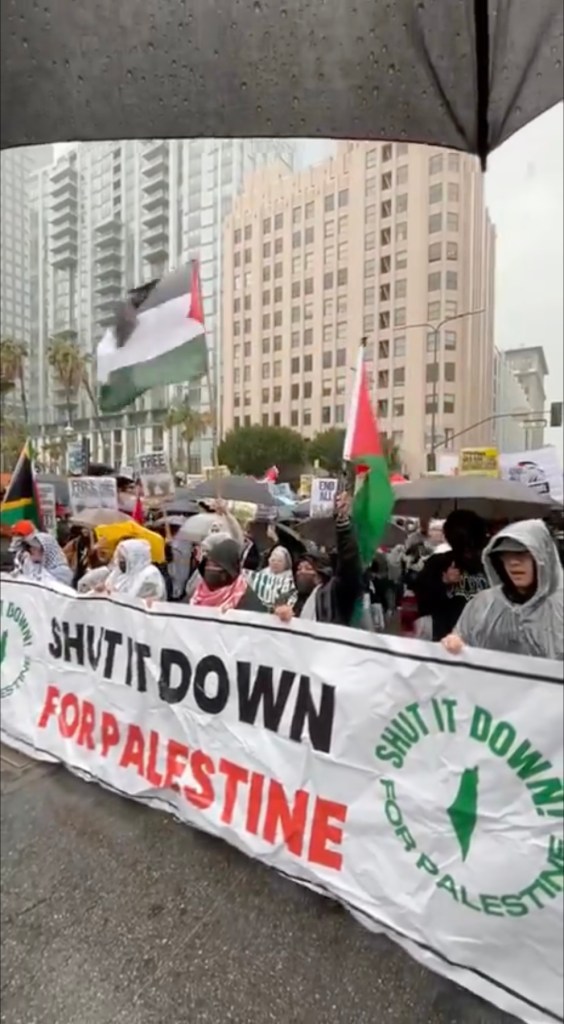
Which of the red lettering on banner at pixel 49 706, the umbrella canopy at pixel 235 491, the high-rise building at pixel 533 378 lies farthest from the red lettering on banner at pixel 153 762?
the high-rise building at pixel 533 378

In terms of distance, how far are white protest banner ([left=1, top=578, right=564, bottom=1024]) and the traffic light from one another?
28.6 inches

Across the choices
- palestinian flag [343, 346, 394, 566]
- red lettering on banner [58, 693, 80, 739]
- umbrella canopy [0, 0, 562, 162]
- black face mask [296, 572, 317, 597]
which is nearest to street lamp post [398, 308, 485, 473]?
palestinian flag [343, 346, 394, 566]

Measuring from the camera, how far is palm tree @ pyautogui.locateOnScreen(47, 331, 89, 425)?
3.09 meters

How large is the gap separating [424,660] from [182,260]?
171 cm

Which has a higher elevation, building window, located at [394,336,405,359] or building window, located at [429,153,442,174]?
building window, located at [429,153,442,174]

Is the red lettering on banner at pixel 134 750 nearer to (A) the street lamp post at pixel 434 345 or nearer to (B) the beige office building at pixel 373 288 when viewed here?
(B) the beige office building at pixel 373 288

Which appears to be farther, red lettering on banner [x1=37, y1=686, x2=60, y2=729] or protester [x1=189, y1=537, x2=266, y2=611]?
red lettering on banner [x1=37, y1=686, x2=60, y2=729]

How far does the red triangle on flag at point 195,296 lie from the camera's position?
103 inches

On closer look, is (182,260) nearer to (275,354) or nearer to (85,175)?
(275,354)

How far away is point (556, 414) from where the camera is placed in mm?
2086

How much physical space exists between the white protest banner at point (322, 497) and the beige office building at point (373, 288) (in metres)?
0.21

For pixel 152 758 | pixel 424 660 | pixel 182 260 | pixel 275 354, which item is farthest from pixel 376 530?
pixel 152 758

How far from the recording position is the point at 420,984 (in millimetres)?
2164

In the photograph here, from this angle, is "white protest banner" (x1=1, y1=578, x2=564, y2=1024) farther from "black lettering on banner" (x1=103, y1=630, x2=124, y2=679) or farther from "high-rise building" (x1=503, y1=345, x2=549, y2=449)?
"high-rise building" (x1=503, y1=345, x2=549, y2=449)
